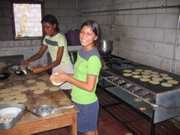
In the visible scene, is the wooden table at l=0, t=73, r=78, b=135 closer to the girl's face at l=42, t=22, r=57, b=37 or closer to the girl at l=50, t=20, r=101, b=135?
the girl at l=50, t=20, r=101, b=135

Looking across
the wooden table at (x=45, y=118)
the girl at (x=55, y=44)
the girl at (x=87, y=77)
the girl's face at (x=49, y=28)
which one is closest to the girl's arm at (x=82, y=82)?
the girl at (x=87, y=77)

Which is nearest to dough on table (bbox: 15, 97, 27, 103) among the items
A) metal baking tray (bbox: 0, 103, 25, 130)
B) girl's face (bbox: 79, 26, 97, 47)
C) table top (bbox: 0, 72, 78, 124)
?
table top (bbox: 0, 72, 78, 124)

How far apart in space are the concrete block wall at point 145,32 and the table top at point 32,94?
1677mm

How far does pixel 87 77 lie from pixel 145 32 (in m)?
1.90

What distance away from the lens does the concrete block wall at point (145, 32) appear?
2.43 metres

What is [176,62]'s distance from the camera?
2.39m

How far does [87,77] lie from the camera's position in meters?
1.35

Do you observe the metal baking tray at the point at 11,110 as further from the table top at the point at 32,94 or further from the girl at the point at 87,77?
the girl at the point at 87,77

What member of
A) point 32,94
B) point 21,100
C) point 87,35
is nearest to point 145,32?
point 87,35

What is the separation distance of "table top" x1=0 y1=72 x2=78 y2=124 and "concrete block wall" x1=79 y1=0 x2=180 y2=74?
168cm

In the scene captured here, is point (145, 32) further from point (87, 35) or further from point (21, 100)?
point (21, 100)

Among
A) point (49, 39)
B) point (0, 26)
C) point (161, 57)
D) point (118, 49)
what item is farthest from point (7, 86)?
point (0, 26)

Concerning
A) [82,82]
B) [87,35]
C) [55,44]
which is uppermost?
[87,35]

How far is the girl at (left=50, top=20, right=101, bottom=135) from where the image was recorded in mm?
1347
